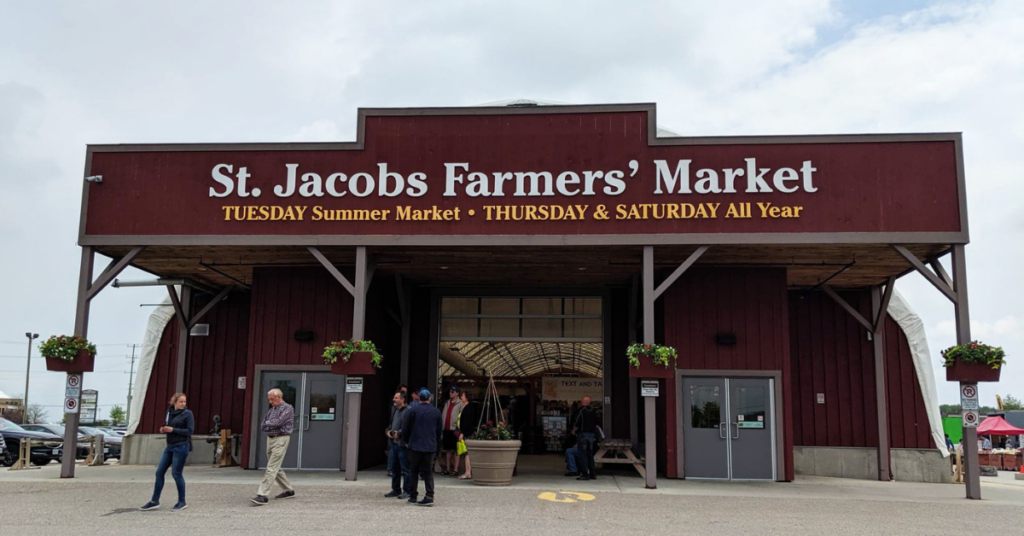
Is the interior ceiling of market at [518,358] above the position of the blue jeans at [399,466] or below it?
above

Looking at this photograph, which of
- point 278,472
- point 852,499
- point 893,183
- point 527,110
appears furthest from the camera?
point 527,110

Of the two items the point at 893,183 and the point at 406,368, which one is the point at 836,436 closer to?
the point at 893,183

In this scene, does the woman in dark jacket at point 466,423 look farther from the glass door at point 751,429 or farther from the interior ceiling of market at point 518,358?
the glass door at point 751,429

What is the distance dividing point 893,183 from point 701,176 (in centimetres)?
291

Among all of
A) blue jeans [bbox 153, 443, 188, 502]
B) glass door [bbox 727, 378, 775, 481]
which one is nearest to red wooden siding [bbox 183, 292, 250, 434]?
blue jeans [bbox 153, 443, 188, 502]

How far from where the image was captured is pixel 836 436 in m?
17.4

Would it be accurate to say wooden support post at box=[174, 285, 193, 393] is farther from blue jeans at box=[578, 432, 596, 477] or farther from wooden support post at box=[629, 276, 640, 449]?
wooden support post at box=[629, 276, 640, 449]

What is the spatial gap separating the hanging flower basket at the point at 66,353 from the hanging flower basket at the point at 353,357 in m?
3.95

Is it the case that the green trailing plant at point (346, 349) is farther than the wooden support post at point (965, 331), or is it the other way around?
the green trailing plant at point (346, 349)

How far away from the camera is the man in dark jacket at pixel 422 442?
34.2 ft

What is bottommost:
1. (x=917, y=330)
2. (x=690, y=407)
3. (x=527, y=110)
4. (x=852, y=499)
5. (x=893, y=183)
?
(x=852, y=499)

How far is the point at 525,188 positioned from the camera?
45.0 ft

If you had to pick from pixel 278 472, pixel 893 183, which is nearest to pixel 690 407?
pixel 893 183

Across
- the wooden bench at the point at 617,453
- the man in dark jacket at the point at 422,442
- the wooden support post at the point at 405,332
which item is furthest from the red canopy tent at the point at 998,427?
the man in dark jacket at the point at 422,442
